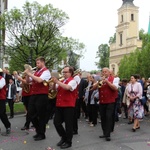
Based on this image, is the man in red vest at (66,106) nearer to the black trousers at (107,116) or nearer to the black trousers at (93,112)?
the black trousers at (107,116)

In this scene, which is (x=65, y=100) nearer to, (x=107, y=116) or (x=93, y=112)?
(x=107, y=116)

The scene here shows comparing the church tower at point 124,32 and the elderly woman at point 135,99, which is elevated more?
the church tower at point 124,32

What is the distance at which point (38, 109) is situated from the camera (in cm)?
771

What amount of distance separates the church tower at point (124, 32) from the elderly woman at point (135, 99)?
245 ft

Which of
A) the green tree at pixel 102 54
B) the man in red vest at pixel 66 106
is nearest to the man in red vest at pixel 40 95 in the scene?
the man in red vest at pixel 66 106

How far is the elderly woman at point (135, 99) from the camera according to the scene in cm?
972

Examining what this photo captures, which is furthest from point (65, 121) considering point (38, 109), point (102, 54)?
point (102, 54)

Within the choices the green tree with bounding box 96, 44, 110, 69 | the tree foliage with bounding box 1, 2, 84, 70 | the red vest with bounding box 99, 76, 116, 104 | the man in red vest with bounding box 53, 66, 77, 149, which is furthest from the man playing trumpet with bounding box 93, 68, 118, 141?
the green tree with bounding box 96, 44, 110, 69

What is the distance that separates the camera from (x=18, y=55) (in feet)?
105

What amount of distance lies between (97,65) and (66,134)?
89.7 m

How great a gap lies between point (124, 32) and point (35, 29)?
194 ft

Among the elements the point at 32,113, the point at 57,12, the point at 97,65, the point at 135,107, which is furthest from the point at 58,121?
the point at 97,65

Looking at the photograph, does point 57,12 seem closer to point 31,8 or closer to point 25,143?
point 31,8

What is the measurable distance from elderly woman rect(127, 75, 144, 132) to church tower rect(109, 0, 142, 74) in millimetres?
74727
